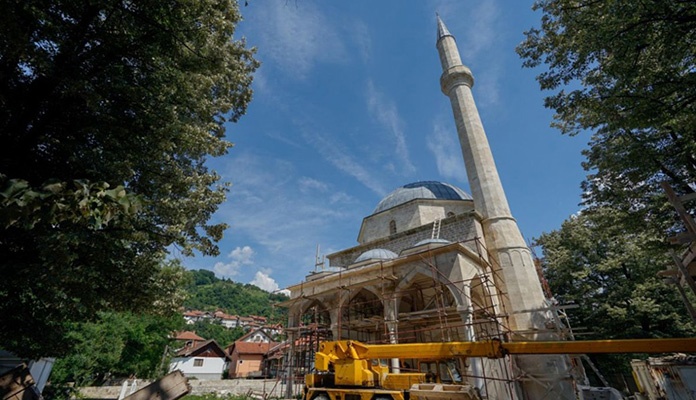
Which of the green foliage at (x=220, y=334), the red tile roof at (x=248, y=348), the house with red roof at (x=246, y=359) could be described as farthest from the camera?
the green foliage at (x=220, y=334)

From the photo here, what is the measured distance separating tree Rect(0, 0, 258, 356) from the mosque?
8.14 meters

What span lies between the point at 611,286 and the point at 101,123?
25.0 meters

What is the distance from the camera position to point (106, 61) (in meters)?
5.43

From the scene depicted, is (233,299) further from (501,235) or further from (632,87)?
(632,87)

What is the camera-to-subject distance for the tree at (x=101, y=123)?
4.84 metres

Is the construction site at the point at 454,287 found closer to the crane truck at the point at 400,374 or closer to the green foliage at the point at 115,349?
the crane truck at the point at 400,374

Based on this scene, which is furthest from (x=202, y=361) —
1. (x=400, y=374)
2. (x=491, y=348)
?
(x=491, y=348)

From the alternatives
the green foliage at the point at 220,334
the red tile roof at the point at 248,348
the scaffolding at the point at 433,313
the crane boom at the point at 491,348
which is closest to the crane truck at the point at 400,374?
the crane boom at the point at 491,348

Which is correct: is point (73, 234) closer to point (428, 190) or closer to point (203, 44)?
point (203, 44)

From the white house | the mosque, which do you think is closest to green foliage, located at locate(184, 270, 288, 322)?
the white house

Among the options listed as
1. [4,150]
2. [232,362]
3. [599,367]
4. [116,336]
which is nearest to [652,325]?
[599,367]

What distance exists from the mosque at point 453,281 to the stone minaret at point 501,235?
0.04m

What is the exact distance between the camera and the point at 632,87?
22.0 feet

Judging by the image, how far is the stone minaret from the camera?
447 inches
